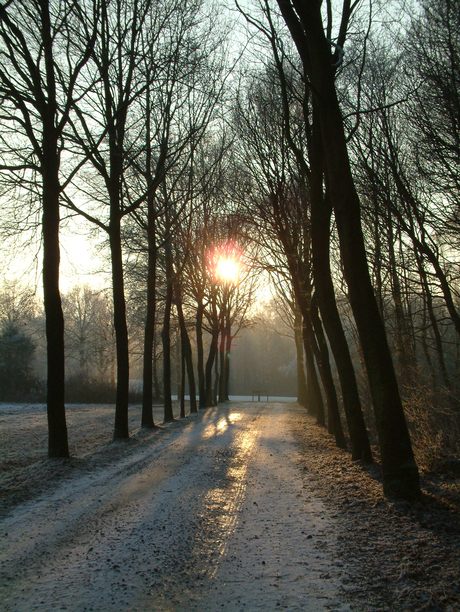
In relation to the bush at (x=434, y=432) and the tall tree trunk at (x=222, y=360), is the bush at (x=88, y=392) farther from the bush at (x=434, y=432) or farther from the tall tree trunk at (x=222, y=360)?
the bush at (x=434, y=432)

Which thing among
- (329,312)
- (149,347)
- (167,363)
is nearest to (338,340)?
(329,312)

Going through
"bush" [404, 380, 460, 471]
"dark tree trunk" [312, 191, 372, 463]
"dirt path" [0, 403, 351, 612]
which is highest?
"dark tree trunk" [312, 191, 372, 463]

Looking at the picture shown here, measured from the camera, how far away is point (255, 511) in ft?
16.7

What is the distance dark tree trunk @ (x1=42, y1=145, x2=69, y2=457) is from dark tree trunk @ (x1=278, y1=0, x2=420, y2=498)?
18.7 feet

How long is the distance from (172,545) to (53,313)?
5.98 meters

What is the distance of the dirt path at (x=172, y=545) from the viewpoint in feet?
10.1

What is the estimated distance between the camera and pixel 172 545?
3.99m

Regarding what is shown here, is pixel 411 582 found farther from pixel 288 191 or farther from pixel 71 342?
pixel 71 342

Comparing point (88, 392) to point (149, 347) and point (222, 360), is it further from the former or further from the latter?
point (149, 347)

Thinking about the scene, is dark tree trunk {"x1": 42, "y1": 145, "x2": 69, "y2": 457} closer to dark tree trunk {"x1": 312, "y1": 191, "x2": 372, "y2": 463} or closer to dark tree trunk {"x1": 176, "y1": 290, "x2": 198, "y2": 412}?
dark tree trunk {"x1": 312, "y1": 191, "x2": 372, "y2": 463}

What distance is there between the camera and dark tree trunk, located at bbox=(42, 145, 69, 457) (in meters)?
8.48

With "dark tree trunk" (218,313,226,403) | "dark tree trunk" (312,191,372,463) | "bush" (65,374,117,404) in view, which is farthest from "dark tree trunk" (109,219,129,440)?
"bush" (65,374,117,404)

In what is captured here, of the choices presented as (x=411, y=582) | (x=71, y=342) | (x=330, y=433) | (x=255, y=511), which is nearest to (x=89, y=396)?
(x=71, y=342)

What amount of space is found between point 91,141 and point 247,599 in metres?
11.0
